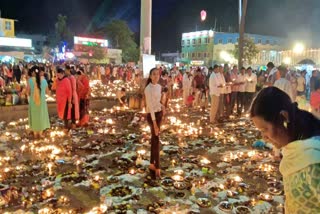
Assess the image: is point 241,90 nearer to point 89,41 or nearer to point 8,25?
point 89,41

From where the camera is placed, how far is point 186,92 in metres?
15.4

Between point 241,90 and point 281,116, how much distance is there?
1180cm

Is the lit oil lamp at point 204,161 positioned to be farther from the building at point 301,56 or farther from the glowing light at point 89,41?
the glowing light at point 89,41

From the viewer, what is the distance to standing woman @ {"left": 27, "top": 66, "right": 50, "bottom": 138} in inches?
327

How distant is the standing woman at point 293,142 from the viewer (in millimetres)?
1347

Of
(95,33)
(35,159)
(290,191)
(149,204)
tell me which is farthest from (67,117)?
(95,33)

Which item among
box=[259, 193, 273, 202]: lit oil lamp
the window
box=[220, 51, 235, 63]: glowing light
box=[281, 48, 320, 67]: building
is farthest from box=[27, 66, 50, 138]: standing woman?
the window

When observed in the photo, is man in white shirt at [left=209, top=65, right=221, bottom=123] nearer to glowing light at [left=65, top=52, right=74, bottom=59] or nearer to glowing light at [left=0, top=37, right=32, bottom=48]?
glowing light at [left=0, top=37, right=32, bottom=48]

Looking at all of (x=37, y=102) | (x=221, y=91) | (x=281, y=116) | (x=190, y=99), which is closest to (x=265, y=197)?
Answer: (x=281, y=116)

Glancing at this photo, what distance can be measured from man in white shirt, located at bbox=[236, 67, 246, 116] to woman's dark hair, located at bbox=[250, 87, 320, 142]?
1157cm

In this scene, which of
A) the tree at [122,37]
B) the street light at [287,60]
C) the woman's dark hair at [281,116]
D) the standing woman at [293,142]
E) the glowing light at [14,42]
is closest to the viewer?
the standing woman at [293,142]

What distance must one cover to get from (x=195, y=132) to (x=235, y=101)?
4250mm

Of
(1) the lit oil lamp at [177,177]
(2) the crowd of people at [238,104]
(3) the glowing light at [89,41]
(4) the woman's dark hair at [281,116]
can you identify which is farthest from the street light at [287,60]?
(3) the glowing light at [89,41]

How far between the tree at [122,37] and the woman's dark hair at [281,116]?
63.3m
